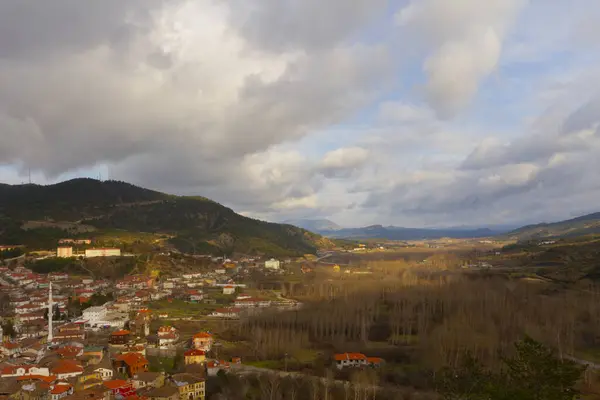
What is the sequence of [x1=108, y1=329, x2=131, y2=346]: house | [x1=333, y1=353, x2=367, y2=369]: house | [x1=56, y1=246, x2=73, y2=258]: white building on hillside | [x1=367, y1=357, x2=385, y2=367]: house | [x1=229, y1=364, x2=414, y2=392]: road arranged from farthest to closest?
1. [x1=56, y1=246, x2=73, y2=258]: white building on hillside
2. [x1=108, y1=329, x2=131, y2=346]: house
3. [x1=367, y1=357, x2=385, y2=367]: house
4. [x1=333, y1=353, x2=367, y2=369]: house
5. [x1=229, y1=364, x2=414, y2=392]: road

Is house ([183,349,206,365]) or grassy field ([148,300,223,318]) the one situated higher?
grassy field ([148,300,223,318])

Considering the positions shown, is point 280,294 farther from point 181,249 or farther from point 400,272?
point 181,249

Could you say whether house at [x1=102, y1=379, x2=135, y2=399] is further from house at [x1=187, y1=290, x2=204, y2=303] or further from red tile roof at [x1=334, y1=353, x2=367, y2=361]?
house at [x1=187, y1=290, x2=204, y2=303]

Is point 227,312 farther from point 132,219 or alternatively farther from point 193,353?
point 132,219

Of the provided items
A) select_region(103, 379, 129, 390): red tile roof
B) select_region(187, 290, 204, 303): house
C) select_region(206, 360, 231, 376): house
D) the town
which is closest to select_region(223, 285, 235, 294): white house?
the town

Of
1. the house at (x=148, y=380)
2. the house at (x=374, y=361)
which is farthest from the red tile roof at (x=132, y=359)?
the house at (x=374, y=361)

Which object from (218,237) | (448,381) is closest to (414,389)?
(448,381)

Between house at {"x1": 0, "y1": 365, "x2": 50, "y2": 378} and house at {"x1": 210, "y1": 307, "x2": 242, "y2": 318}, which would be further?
house at {"x1": 210, "y1": 307, "x2": 242, "y2": 318}
